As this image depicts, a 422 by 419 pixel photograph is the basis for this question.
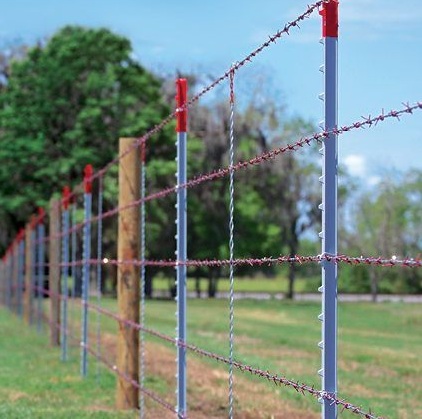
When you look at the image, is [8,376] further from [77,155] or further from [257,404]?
[77,155]

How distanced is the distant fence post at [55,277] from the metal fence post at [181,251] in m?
9.74

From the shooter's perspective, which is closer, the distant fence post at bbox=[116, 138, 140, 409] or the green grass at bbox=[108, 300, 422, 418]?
the distant fence post at bbox=[116, 138, 140, 409]

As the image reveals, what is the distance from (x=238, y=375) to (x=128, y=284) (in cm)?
427

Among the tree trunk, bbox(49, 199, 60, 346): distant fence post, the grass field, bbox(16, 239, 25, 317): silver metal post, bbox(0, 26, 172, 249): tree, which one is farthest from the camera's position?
the tree trunk

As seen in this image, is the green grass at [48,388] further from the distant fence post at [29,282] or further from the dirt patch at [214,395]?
the distant fence post at [29,282]

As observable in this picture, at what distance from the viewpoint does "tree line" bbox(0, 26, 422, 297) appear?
44375 mm

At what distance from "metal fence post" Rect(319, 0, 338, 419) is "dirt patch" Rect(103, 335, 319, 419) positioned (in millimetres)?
4804

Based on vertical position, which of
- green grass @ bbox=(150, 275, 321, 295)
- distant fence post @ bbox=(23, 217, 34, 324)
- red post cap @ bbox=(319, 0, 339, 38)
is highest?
red post cap @ bbox=(319, 0, 339, 38)

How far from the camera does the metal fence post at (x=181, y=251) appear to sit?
7484 millimetres

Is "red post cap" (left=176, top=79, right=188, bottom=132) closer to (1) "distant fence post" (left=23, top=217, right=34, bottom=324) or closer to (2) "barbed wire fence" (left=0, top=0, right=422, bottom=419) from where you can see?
(2) "barbed wire fence" (left=0, top=0, right=422, bottom=419)

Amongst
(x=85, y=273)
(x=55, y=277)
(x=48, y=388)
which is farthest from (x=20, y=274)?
(x=48, y=388)

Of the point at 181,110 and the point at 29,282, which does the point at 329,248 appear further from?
the point at 29,282

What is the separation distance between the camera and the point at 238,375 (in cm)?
1427

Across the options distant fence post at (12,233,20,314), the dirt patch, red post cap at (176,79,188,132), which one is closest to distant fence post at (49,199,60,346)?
the dirt patch
